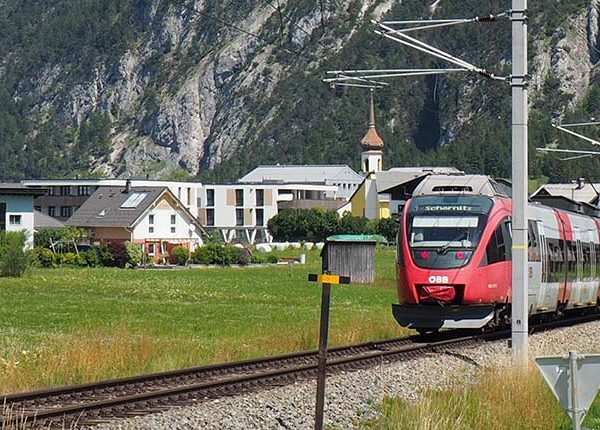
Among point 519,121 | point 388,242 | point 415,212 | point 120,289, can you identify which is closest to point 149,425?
point 519,121

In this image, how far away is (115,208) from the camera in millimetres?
114688

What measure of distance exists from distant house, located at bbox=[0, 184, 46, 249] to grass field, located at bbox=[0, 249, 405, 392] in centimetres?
1677

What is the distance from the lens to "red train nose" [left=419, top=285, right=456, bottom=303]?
86.2 feet

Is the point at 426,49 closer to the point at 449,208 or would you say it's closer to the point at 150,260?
the point at 449,208

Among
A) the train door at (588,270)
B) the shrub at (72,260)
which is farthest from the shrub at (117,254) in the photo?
the train door at (588,270)

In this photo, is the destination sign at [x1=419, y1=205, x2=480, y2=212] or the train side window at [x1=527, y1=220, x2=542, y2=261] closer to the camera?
the destination sign at [x1=419, y1=205, x2=480, y2=212]

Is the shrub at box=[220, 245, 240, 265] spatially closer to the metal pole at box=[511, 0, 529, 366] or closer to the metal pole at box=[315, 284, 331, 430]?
the metal pole at box=[511, 0, 529, 366]

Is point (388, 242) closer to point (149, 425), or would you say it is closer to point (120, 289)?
point (120, 289)

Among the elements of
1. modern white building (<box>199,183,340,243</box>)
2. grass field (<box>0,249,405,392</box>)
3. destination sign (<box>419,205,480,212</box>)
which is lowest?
grass field (<box>0,249,405,392</box>)

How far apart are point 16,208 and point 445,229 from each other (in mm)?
67286

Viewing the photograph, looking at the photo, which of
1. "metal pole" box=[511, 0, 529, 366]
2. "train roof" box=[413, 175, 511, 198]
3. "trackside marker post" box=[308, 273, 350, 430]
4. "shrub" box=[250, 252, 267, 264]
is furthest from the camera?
"shrub" box=[250, 252, 267, 264]

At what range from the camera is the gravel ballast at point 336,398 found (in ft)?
52.3

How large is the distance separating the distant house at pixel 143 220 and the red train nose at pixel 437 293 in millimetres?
83040

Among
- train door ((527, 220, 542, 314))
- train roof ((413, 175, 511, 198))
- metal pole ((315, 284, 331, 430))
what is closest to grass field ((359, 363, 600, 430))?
metal pole ((315, 284, 331, 430))
